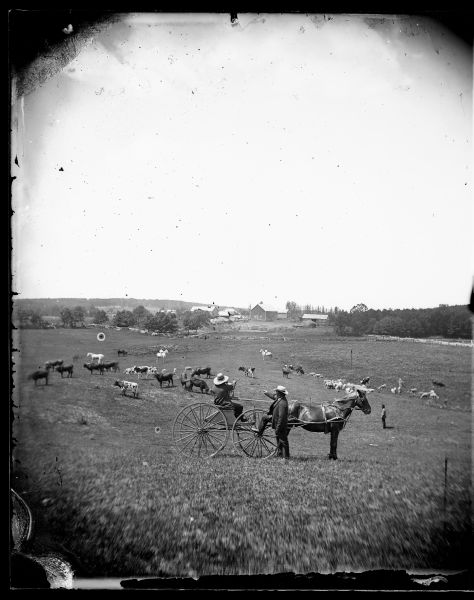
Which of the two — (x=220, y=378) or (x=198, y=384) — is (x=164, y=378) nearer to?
(x=198, y=384)

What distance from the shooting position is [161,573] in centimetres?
352

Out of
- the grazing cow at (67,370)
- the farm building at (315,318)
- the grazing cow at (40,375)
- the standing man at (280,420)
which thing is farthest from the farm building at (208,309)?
the grazing cow at (40,375)

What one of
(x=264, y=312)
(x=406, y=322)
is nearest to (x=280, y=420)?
(x=264, y=312)

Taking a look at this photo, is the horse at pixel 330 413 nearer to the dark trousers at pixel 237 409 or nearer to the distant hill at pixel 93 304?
the dark trousers at pixel 237 409

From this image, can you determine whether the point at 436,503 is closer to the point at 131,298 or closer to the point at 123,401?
the point at 123,401

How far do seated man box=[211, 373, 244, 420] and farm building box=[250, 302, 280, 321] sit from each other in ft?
2.75

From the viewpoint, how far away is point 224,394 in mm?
4520

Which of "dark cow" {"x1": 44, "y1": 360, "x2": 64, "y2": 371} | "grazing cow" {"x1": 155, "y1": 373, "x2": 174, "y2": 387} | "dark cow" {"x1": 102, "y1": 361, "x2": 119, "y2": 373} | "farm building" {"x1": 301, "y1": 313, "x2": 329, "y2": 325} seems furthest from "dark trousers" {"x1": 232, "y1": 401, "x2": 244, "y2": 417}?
"dark cow" {"x1": 44, "y1": 360, "x2": 64, "y2": 371}

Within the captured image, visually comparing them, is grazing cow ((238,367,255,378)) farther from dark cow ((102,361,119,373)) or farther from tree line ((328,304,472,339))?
dark cow ((102,361,119,373))

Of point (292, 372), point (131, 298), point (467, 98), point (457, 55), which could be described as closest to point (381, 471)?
point (292, 372)

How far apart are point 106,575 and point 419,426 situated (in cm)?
358

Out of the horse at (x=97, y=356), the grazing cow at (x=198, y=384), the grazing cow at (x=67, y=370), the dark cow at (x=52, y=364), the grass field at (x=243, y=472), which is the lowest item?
the grass field at (x=243, y=472)

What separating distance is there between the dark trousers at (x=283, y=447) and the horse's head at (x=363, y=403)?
0.92 m

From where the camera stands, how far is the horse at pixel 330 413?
4.33 meters
